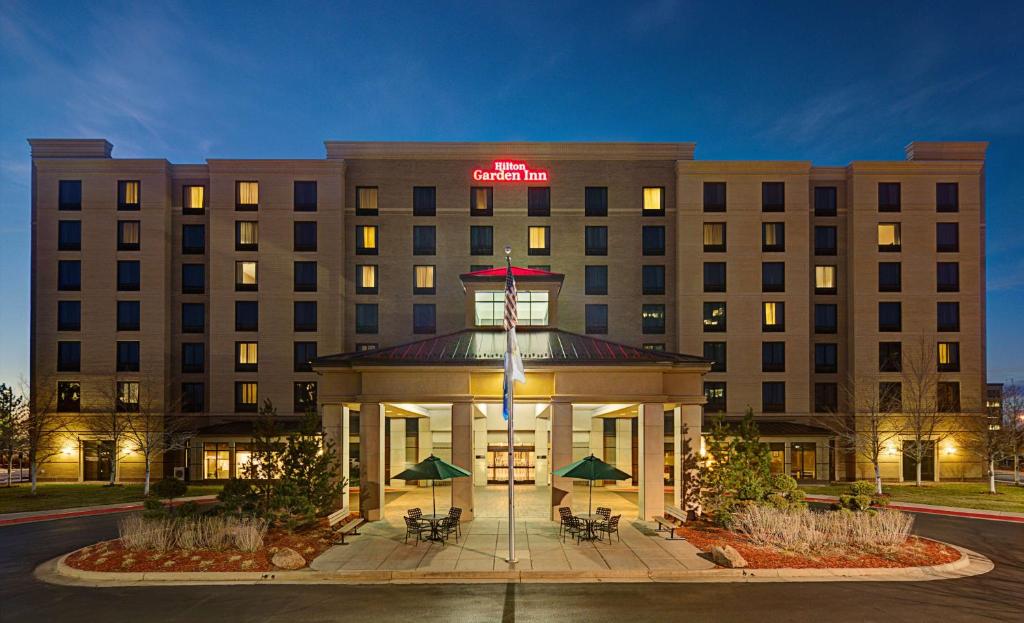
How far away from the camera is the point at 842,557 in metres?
18.4

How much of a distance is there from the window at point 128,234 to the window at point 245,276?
8.06 metres

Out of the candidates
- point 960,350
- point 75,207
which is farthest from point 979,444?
point 75,207

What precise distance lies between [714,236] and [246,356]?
38975 millimetres

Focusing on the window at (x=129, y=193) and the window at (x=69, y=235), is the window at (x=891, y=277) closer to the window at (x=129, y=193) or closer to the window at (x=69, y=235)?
the window at (x=129, y=193)

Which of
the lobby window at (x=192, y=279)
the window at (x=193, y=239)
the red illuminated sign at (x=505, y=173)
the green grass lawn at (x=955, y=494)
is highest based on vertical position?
the red illuminated sign at (x=505, y=173)

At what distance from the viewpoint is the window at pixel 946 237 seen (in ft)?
160

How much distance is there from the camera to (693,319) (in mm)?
48188

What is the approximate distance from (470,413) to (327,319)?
2559 cm

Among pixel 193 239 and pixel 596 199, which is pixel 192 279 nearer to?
pixel 193 239

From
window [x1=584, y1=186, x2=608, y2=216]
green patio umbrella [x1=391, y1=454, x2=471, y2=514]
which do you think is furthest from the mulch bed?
window [x1=584, y1=186, x2=608, y2=216]

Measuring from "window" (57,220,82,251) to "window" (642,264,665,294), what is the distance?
45333 millimetres

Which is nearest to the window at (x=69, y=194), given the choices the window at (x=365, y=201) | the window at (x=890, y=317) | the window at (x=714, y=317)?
the window at (x=365, y=201)

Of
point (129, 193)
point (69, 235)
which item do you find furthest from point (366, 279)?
point (69, 235)

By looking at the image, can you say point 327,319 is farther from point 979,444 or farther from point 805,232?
point 979,444
